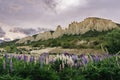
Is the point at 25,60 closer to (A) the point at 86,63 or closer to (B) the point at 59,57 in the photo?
(B) the point at 59,57

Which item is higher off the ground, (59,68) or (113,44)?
(113,44)

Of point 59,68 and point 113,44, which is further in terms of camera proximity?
point 113,44

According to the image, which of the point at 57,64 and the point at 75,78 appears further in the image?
the point at 57,64

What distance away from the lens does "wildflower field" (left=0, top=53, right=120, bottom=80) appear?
370 inches

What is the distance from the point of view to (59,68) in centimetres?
1061

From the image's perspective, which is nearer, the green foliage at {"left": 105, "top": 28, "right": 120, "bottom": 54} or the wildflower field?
the wildflower field

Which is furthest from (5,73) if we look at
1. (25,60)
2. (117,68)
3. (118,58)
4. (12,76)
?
(118,58)

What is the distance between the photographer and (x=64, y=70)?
405 inches

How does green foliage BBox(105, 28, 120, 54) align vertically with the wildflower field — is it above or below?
above

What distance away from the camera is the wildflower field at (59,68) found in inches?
370

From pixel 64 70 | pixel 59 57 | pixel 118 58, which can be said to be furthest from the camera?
pixel 118 58

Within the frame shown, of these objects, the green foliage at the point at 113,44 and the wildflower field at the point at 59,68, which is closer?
the wildflower field at the point at 59,68

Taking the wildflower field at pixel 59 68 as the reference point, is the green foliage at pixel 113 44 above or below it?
above

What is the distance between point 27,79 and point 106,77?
9.32 feet
